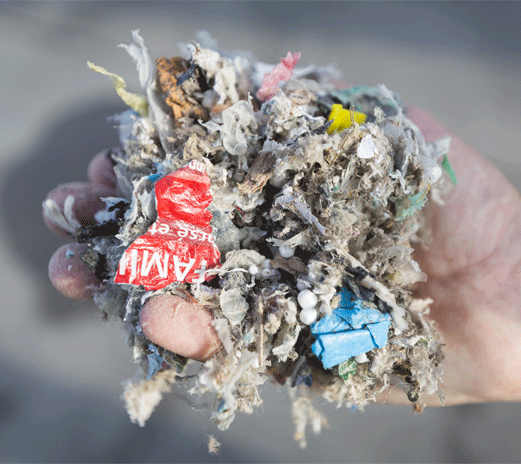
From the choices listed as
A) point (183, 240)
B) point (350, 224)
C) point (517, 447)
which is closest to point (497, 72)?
point (350, 224)

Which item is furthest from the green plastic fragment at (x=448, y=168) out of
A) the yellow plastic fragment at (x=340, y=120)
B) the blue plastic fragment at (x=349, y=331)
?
the blue plastic fragment at (x=349, y=331)

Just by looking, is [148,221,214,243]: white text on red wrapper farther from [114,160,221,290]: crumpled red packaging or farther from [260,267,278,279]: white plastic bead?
[260,267,278,279]: white plastic bead

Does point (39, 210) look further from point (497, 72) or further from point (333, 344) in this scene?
point (497, 72)

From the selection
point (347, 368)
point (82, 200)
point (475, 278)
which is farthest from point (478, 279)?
point (82, 200)

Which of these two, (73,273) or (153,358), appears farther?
(73,273)

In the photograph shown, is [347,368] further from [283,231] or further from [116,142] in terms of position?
[116,142]

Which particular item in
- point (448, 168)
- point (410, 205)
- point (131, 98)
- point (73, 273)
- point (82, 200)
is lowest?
point (73, 273)

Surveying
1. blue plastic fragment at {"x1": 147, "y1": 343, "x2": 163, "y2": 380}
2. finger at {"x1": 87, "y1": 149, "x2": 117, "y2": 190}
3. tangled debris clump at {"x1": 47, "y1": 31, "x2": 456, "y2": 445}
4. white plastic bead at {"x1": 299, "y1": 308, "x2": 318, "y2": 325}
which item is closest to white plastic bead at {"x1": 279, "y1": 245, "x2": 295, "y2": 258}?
tangled debris clump at {"x1": 47, "y1": 31, "x2": 456, "y2": 445}
